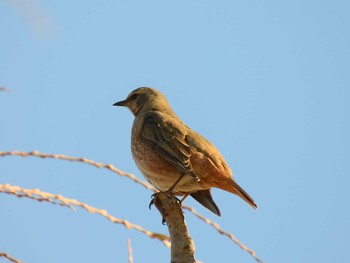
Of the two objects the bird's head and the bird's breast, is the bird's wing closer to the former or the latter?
the bird's breast

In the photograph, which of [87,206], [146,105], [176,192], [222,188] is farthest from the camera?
[146,105]

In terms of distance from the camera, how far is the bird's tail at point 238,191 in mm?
4846

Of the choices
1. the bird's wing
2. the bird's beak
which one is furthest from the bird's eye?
the bird's wing

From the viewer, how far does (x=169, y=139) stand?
18.3ft

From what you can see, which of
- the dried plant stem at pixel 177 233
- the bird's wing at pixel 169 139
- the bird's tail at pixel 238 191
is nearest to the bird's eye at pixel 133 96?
the bird's wing at pixel 169 139

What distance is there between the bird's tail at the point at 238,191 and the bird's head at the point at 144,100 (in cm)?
199

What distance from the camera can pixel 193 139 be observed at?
5555mm

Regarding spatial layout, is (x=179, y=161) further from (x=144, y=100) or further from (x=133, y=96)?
(x=133, y=96)

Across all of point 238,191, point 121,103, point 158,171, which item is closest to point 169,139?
point 158,171

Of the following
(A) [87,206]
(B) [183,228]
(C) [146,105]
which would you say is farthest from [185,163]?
(A) [87,206]

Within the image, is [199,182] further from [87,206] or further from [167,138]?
[87,206]

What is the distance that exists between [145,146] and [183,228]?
9.16 feet

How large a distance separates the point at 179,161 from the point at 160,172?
29 centimetres

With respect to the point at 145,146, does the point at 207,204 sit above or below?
below
